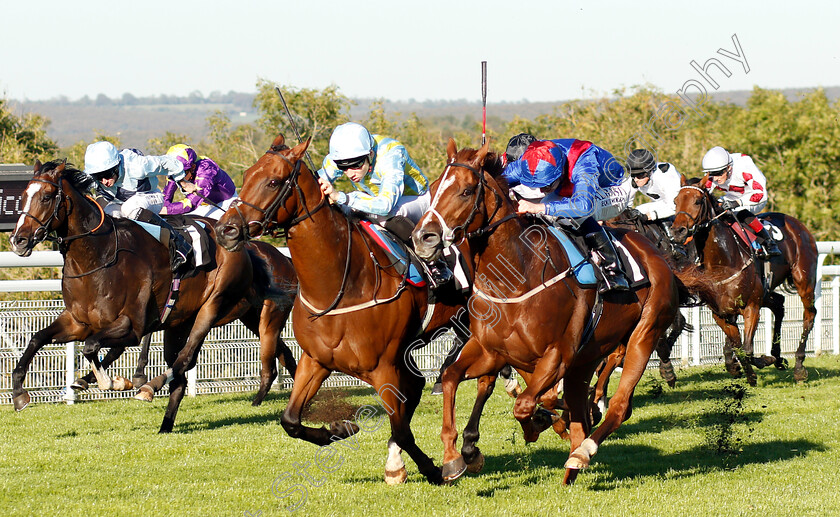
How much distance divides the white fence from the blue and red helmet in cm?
558

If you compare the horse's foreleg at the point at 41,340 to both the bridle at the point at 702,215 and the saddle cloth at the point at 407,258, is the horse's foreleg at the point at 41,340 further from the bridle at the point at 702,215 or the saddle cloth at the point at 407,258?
the bridle at the point at 702,215

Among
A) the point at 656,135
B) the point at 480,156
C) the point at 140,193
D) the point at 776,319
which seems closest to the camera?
the point at 480,156

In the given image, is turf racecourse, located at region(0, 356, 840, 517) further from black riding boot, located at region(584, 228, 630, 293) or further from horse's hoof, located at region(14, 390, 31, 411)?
black riding boot, located at region(584, 228, 630, 293)

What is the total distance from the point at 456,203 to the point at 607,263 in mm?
1205

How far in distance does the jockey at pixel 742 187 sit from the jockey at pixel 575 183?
13.9ft

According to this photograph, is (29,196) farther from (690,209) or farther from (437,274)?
(690,209)

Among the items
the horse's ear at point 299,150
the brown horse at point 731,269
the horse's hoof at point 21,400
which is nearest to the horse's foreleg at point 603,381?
the brown horse at point 731,269

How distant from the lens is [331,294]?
5297 millimetres

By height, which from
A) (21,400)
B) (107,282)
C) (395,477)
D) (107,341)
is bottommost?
(395,477)

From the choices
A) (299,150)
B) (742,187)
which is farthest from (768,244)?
(299,150)

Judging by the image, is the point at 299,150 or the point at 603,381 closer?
the point at 299,150

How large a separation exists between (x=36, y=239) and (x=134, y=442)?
1.65 metres

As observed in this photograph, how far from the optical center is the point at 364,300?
5383mm

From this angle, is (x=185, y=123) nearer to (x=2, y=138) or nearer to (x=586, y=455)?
(x=2, y=138)
